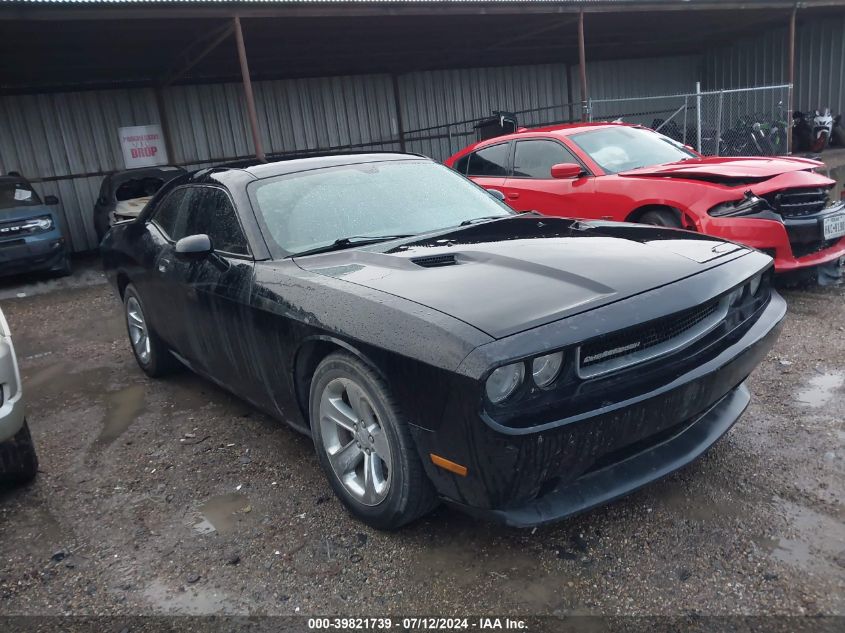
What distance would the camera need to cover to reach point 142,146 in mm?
13094

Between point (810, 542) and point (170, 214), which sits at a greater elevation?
point (170, 214)

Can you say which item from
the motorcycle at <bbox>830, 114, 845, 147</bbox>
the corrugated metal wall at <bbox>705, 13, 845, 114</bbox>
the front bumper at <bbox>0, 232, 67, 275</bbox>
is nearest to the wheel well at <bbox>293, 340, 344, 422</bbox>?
the front bumper at <bbox>0, 232, 67, 275</bbox>

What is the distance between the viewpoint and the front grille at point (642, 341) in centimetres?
218

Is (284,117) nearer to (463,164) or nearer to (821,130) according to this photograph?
(463,164)

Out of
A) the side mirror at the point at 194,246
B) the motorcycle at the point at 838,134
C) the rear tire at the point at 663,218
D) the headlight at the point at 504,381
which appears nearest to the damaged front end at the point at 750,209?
the rear tire at the point at 663,218

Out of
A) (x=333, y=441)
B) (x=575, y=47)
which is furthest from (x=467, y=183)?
(x=575, y=47)

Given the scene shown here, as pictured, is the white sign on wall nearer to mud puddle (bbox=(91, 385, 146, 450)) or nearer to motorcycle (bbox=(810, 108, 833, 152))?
mud puddle (bbox=(91, 385, 146, 450))

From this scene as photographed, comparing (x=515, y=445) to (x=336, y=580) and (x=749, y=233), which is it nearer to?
(x=336, y=580)

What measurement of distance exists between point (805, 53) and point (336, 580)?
19.7 metres

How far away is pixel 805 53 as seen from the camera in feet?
56.4

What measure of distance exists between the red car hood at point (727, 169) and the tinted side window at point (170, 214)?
3.69 m

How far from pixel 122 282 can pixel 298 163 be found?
2.17 metres

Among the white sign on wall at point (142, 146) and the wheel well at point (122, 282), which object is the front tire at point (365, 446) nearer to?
the wheel well at point (122, 282)

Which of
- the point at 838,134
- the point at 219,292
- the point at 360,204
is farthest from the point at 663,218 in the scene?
the point at 838,134
